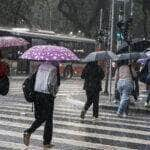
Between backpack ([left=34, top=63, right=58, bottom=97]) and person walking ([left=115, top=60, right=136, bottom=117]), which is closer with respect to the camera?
backpack ([left=34, top=63, right=58, bottom=97])

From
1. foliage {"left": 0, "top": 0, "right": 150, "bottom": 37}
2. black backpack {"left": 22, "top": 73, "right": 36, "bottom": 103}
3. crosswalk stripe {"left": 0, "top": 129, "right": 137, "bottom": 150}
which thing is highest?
foliage {"left": 0, "top": 0, "right": 150, "bottom": 37}

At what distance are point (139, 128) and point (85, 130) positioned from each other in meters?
1.43

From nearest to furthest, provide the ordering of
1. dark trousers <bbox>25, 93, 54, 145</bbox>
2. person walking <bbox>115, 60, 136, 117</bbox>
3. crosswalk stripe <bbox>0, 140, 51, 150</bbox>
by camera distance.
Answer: crosswalk stripe <bbox>0, 140, 51, 150</bbox>
dark trousers <bbox>25, 93, 54, 145</bbox>
person walking <bbox>115, 60, 136, 117</bbox>

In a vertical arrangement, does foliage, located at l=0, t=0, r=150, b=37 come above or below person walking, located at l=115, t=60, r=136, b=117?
above

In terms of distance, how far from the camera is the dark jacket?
626 inches

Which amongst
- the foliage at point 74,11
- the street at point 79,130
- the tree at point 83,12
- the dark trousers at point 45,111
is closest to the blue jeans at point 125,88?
the street at point 79,130

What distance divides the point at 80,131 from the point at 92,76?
2.61 m

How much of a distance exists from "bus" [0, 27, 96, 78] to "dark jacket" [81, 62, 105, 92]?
26.0 m

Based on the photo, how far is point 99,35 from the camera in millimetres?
27734

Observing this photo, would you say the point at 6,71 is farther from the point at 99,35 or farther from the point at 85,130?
the point at 99,35

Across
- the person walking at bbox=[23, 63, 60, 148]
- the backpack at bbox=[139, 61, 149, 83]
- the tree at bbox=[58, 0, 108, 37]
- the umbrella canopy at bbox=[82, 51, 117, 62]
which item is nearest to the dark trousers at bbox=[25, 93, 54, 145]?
the person walking at bbox=[23, 63, 60, 148]

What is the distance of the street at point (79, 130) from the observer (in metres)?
11.5

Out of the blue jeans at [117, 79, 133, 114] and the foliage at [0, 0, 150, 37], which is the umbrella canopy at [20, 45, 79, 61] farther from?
the foliage at [0, 0, 150, 37]

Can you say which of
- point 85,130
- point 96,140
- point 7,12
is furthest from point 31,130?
point 7,12
